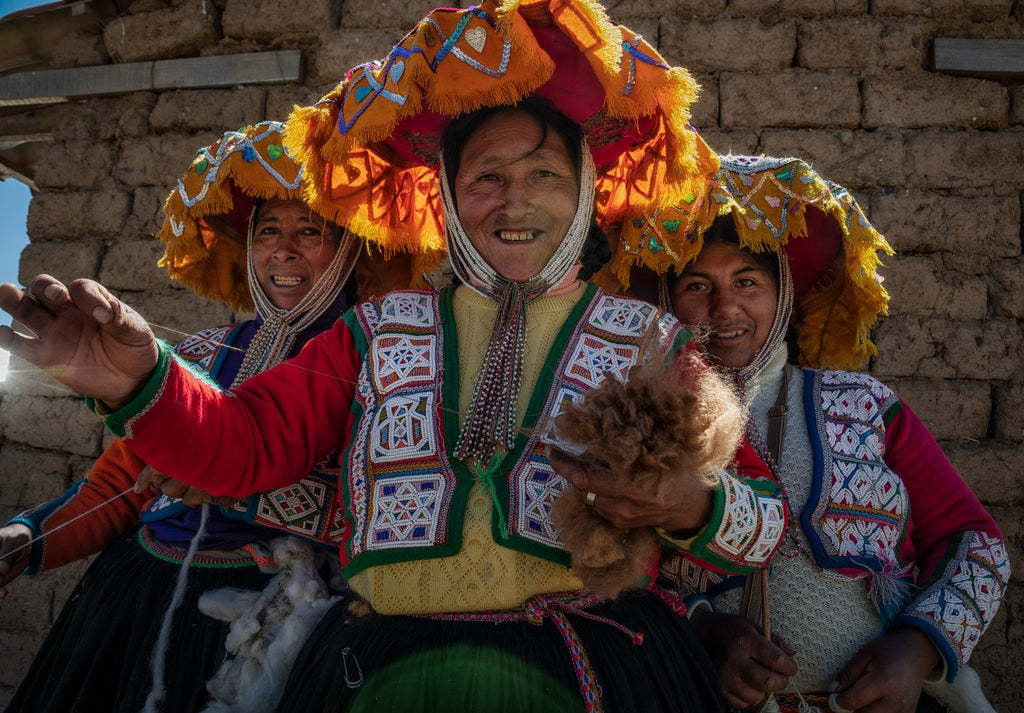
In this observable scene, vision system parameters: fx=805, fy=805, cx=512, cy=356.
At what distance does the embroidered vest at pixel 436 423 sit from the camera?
5.67 feet

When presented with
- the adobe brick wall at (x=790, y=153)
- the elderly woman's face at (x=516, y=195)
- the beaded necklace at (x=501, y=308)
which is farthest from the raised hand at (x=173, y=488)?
the adobe brick wall at (x=790, y=153)

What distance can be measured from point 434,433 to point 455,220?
0.61m

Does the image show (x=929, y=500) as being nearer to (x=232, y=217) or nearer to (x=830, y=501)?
(x=830, y=501)

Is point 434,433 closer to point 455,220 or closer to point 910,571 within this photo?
point 455,220

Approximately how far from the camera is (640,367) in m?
1.49

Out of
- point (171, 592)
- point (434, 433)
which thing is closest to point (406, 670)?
point (434, 433)

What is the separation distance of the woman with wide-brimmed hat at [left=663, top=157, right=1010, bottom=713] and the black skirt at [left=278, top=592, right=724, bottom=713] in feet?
1.03

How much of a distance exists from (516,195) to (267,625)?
51.3 inches

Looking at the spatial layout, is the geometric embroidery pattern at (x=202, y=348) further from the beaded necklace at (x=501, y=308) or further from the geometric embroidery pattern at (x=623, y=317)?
the geometric embroidery pattern at (x=623, y=317)

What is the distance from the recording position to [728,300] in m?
2.61

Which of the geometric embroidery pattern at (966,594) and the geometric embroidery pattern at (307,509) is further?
the geometric embroidery pattern at (307,509)

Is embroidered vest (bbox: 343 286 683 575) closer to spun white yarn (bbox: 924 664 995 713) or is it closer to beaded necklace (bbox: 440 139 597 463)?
beaded necklace (bbox: 440 139 597 463)

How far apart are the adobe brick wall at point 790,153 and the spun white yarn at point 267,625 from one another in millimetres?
2031

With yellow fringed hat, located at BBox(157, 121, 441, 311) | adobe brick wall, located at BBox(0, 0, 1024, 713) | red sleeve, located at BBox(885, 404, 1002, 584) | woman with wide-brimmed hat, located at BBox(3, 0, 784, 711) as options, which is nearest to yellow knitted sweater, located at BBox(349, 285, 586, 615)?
woman with wide-brimmed hat, located at BBox(3, 0, 784, 711)
